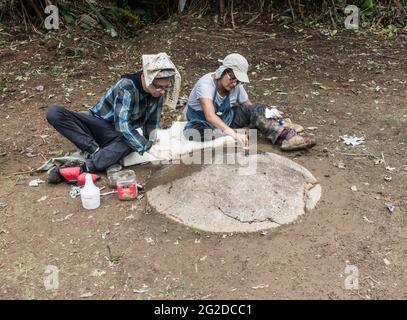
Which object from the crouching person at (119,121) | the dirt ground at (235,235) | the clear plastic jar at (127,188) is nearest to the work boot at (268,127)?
the dirt ground at (235,235)

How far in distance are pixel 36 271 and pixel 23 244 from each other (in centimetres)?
30

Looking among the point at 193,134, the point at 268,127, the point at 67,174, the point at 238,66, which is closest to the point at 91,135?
the point at 67,174

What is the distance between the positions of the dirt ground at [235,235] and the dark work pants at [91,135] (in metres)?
0.16

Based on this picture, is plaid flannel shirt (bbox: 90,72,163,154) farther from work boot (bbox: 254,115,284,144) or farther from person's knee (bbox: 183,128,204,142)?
work boot (bbox: 254,115,284,144)

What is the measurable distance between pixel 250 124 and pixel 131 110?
106cm

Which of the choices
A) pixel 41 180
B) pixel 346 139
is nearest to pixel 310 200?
pixel 346 139

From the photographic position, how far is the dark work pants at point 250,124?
3.84m

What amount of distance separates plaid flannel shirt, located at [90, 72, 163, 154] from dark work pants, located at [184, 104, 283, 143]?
356 millimetres

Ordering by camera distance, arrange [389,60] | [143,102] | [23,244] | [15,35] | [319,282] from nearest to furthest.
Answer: [319,282] < [23,244] < [143,102] < [389,60] < [15,35]

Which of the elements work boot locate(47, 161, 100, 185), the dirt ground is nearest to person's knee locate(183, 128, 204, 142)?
the dirt ground

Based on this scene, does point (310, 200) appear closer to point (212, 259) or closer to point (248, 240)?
point (248, 240)

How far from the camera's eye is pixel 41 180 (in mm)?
3625

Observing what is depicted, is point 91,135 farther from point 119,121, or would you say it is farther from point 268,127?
point 268,127

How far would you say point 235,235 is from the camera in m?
2.92
